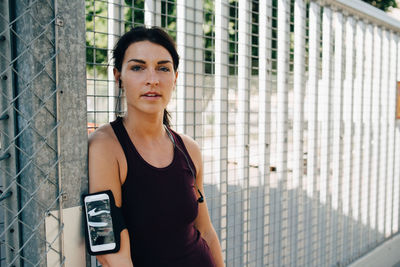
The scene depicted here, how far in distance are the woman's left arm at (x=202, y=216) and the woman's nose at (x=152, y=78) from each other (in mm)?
454

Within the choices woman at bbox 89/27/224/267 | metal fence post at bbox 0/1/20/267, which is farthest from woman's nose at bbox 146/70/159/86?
metal fence post at bbox 0/1/20/267

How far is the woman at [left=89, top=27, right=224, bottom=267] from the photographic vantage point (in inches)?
60.7

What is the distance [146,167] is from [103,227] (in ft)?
1.03

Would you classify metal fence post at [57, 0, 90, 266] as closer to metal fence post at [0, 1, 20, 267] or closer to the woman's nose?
metal fence post at [0, 1, 20, 267]

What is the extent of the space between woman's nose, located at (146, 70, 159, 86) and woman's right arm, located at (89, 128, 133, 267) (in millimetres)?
309

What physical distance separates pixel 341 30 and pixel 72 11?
338cm

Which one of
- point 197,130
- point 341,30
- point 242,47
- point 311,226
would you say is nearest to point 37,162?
point 197,130

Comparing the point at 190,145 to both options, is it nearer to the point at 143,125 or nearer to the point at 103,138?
the point at 143,125

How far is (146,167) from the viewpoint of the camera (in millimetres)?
1623

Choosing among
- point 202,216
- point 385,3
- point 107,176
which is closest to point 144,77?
point 107,176

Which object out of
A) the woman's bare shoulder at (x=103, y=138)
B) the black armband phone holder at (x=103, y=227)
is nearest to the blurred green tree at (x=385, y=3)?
the woman's bare shoulder at (x=103, y=138)

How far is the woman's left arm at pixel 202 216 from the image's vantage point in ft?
6.59

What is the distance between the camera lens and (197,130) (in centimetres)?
261

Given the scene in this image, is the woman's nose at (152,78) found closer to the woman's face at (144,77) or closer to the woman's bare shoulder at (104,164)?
the woman's face at (144,77)
